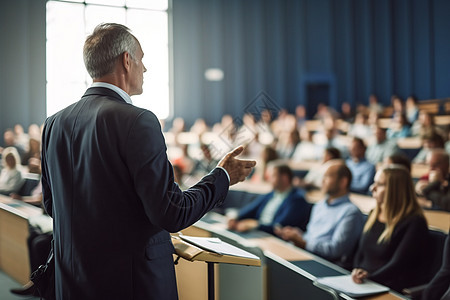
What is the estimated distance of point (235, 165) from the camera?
1256 millimetres

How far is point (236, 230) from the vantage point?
3.36 m

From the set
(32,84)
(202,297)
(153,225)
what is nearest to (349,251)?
(202,297)

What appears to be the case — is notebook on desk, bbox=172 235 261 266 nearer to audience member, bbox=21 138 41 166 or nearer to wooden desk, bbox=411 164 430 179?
audience member, bbox=21 138 41 166

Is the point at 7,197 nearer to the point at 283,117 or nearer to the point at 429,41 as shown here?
the point at 283,117

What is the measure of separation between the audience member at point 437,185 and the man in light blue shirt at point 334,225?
1079 mm

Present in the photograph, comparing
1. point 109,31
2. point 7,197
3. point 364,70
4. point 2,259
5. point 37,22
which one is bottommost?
point 2,259

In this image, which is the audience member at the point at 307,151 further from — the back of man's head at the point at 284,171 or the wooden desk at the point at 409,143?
the back of man's head at the point at 284,171

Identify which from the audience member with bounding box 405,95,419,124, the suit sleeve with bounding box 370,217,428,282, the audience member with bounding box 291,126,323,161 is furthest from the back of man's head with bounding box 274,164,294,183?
the audience member with bounding box 405,95,419,124

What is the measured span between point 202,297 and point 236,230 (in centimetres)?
159

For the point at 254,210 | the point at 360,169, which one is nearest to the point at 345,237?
the point at 254,210

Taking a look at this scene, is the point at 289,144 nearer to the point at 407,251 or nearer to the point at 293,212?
the point at 293,212

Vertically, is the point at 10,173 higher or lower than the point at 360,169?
higher

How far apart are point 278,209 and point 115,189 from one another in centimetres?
258

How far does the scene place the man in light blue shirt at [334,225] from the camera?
2.66 metres
